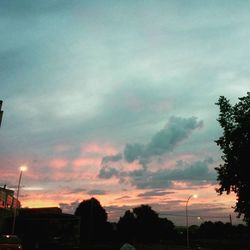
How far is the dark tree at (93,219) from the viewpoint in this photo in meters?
96.4

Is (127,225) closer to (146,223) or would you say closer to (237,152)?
(146,223)

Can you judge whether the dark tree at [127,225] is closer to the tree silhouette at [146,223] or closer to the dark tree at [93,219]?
the tree silhouette at [146,223]

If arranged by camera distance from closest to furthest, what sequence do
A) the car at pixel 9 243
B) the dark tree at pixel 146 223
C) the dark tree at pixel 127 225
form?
the car at pixel 9 243
the dark tree at pixel 146 223
the dark tree at pixel 127 225

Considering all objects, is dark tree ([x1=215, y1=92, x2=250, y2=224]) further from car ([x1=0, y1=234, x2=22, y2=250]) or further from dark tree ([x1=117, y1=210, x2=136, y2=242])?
dark tree ([x1=117, y1=210, x2=136, y2=242])

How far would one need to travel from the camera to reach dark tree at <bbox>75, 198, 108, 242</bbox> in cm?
9638

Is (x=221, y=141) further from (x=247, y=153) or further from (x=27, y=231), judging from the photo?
(x=27, y=231)

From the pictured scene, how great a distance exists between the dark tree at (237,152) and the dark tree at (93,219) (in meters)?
62.9

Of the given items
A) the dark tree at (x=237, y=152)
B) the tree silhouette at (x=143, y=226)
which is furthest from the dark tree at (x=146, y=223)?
the dark tree at (x=237, y=152)

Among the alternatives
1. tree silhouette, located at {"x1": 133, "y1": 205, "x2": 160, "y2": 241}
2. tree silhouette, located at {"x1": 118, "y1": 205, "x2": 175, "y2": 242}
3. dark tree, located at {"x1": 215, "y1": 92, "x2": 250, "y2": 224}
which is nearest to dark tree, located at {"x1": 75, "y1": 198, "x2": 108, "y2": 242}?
tree silhouette, located at {"x1": 118, "y1": 205, "x2": 175, "y2": 242}

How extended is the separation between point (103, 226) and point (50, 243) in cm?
4088

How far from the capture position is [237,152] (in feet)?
117

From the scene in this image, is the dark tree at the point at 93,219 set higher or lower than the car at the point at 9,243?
higher

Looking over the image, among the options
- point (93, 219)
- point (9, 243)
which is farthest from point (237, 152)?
point (93, 219)

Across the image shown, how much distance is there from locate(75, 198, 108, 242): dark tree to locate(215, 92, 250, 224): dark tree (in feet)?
206
